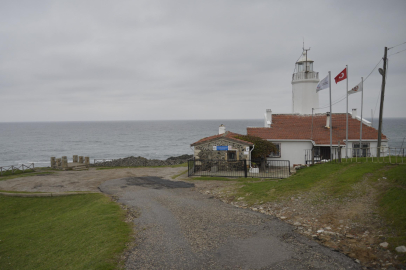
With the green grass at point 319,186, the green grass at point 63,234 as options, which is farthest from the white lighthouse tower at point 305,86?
the green grass at point 63,234

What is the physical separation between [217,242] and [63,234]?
6.57 meters

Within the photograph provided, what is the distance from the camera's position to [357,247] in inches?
292

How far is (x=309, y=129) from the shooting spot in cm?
2852

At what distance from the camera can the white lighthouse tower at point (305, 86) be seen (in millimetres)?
34469

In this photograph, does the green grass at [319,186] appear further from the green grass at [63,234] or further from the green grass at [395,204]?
the green grass at [63,234]

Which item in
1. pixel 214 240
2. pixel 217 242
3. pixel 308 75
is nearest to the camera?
pixel 217 242

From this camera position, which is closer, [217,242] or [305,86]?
[217,242]

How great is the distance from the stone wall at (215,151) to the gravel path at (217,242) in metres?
10.3

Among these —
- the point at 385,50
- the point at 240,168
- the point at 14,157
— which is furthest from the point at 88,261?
the point at 14,157

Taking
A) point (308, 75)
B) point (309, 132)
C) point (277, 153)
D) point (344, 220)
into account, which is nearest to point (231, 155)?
point (277, 153)

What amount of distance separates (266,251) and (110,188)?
46.3ft

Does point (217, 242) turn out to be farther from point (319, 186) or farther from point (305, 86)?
point (305, 86)

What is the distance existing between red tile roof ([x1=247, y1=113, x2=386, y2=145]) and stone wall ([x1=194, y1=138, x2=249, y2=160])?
507 centimetres

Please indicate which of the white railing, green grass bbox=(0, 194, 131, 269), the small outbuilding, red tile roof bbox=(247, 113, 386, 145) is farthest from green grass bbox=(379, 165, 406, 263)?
the white railing
